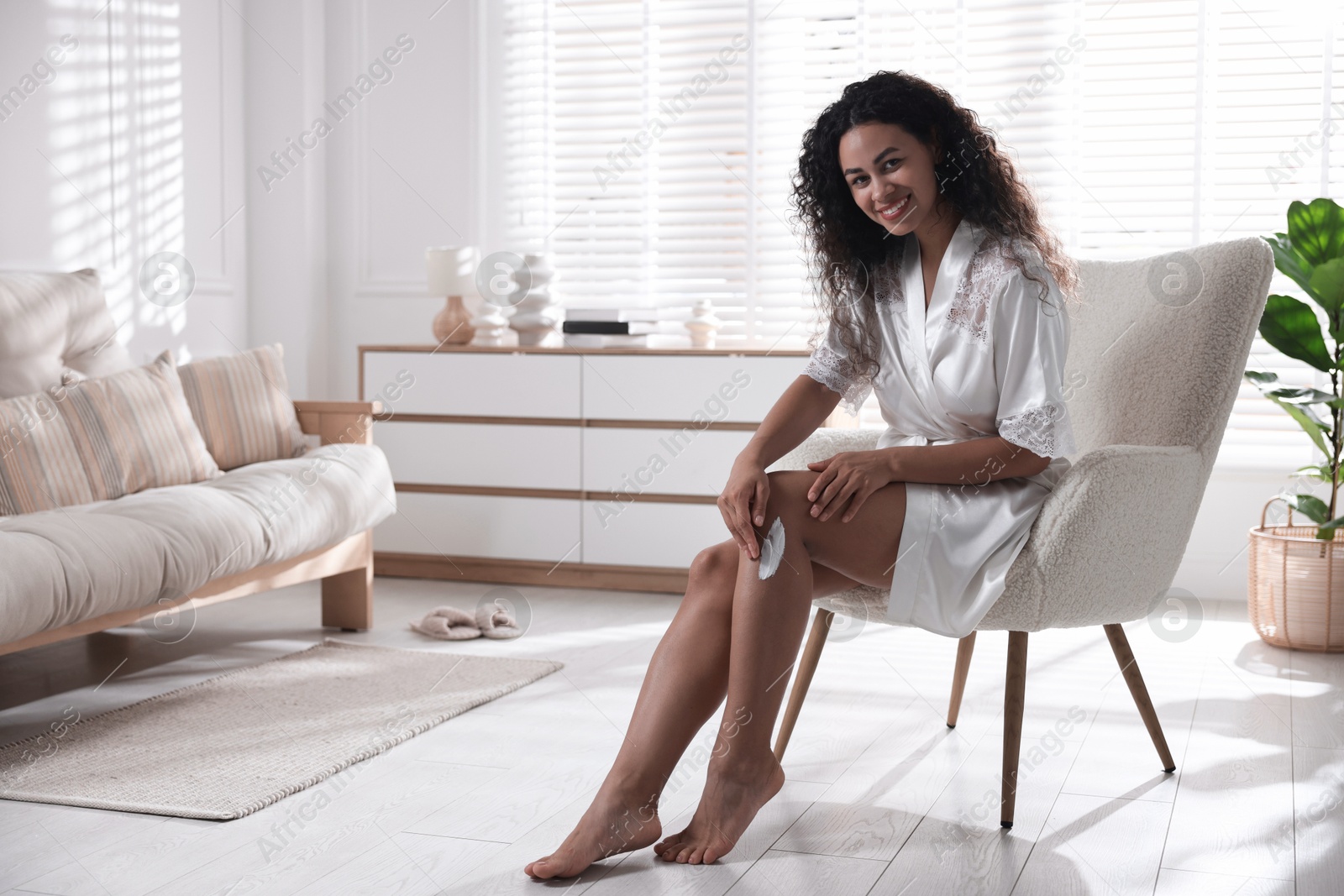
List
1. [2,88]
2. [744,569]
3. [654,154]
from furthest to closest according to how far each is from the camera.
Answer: [654,154]
[2,88]
[744,569]

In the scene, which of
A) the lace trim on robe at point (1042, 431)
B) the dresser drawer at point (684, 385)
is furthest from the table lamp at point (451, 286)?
the lace trim on robe at point (1042, 431)

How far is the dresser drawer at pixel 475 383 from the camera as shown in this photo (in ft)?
12.3

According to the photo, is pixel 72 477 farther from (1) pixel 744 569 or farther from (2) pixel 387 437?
(1) pixel 744 569

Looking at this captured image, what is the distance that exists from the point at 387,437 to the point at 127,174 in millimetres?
1078

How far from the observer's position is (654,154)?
164 inches

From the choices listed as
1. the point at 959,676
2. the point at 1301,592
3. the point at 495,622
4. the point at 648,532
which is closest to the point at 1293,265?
the point at 1301,592

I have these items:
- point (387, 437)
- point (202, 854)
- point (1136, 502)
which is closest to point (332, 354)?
point (387, 437)

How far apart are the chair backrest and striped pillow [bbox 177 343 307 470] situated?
6.55 ft

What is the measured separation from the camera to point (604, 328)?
3.84m

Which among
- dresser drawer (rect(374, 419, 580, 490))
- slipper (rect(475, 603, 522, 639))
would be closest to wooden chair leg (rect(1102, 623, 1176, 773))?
slipper (rect(475, 603, 522, 639))

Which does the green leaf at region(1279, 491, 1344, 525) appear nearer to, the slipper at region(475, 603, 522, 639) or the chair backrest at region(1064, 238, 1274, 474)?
the chair backrest at region(1064, 238, 1274, 474)

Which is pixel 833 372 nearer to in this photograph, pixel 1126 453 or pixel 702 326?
pixel 1126 453

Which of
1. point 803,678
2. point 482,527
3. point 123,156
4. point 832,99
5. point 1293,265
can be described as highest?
point 832,99

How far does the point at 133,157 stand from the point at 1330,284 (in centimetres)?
328
